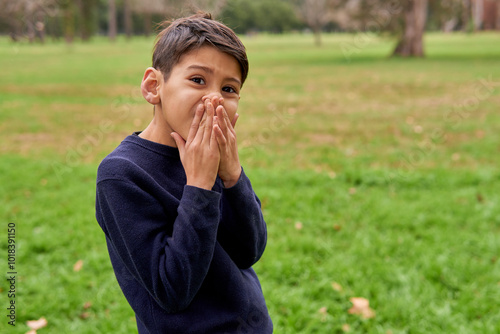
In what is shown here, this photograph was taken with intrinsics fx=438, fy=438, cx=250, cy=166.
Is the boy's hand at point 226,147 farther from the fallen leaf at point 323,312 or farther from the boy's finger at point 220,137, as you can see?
the fallen leaf at point 323,312

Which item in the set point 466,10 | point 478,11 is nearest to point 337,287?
point 466,10

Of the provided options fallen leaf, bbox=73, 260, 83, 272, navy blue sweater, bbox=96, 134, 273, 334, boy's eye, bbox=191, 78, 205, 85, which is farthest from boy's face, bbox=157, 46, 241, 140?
fallen leaf, bbox=73, 260, 83, 272

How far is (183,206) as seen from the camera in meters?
1.08

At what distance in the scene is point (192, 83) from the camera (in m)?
1.15

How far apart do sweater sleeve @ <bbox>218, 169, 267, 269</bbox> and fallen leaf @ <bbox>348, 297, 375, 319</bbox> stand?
1708 millimetres

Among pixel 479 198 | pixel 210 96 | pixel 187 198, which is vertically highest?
pixel 210 96

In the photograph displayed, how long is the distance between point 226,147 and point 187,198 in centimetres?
17

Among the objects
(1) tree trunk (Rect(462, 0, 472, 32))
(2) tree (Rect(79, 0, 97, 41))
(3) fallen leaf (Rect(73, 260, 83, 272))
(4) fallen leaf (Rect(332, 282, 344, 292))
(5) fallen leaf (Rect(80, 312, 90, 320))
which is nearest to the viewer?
(5) fallen leaf (Rect(80, 312, 90, 320))

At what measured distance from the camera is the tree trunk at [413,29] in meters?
23.2

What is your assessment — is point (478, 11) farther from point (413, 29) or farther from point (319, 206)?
point (319, 206)

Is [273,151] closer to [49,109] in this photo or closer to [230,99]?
[230,99]

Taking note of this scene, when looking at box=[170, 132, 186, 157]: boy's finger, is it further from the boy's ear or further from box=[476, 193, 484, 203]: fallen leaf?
box=[476, 193, 484, 203]: fallen leaf

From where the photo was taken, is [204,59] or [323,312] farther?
[323,312]

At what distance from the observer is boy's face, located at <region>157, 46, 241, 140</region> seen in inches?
45.4
